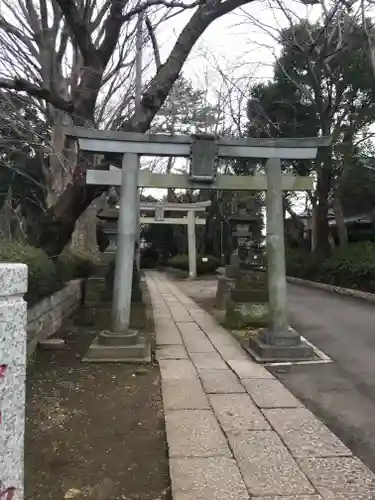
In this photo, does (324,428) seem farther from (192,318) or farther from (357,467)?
(192,318)

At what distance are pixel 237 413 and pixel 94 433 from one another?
1266mm

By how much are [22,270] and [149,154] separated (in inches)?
214

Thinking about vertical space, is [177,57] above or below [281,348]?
above

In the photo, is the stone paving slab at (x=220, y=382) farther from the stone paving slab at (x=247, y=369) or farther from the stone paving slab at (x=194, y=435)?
the stone paving slab at (x=194, y=435)

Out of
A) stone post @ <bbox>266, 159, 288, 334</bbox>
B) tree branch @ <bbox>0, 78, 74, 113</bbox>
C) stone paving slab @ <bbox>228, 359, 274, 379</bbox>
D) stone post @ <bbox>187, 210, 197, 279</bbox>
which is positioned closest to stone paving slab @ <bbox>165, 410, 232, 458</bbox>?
stone paving slab @ <bbox>228, 359, 274, 379</bbox>

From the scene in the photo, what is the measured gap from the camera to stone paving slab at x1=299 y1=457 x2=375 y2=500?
277cm

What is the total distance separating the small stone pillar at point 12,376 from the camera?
4.96 feet

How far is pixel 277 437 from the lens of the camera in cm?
362

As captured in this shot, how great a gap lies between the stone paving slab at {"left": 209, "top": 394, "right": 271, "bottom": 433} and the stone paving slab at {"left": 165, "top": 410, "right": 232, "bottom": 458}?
9 centimetres

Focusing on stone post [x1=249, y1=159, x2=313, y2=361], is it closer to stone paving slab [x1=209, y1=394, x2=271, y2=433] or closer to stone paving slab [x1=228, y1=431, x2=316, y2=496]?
stone paving slab [x1=209, y1=394, x2=271, y2=433]

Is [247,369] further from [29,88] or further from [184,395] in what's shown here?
[29,88]

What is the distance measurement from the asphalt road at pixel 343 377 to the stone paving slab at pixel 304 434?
13 cm

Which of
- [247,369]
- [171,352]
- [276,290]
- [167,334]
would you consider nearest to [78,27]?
[276,290]

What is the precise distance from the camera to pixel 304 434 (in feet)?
12.1
